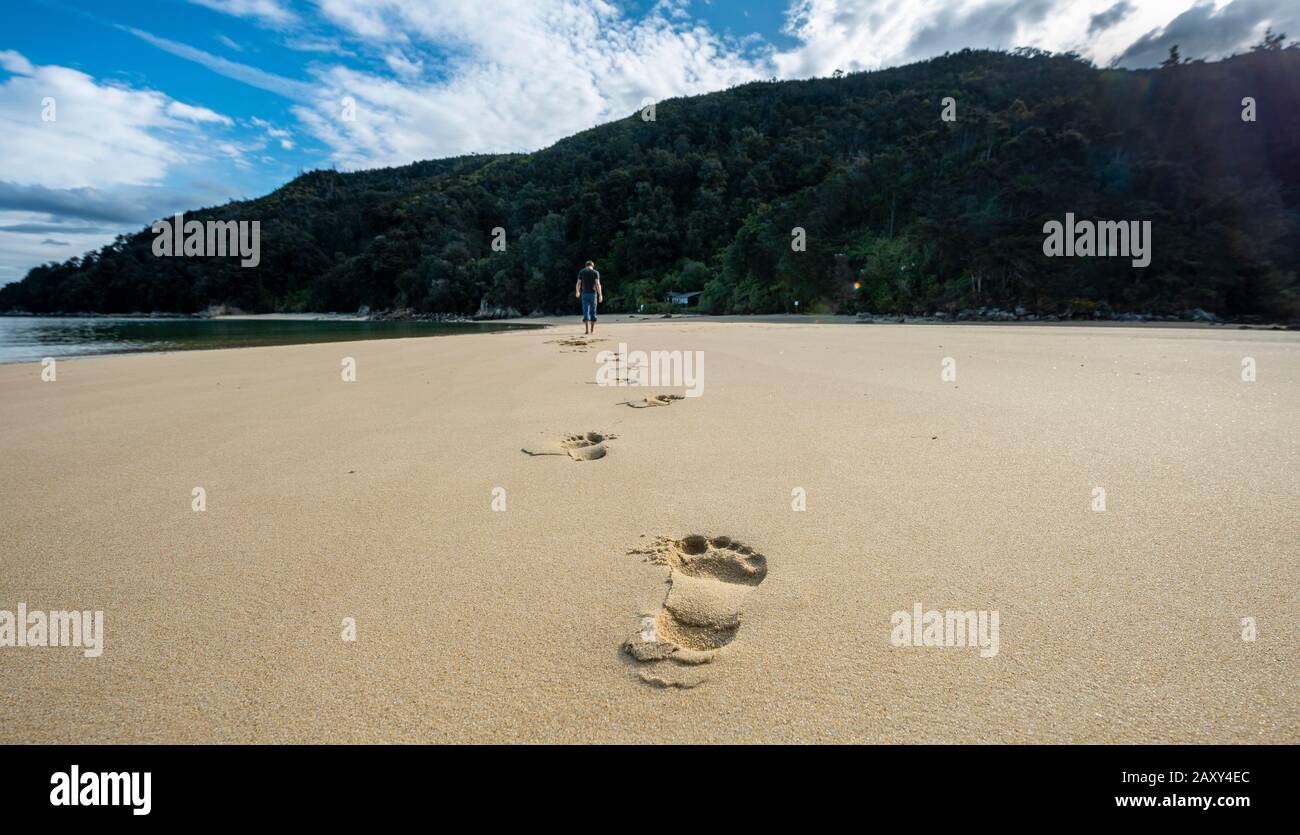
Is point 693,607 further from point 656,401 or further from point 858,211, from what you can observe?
point 858,211

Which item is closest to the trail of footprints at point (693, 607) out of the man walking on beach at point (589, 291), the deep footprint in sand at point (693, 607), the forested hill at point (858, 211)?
the deep footprint in sand at point (693, 607)

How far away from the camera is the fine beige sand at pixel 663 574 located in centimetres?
114

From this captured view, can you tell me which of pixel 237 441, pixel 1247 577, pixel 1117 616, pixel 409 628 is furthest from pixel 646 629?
pixel 237 441

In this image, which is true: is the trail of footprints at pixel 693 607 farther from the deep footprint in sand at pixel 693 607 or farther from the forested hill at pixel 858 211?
the forested hill at pixel 858 211

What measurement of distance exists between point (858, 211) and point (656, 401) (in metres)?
34.6

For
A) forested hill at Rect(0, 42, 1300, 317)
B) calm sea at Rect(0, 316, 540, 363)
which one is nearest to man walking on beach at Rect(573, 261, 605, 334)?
calm sea at Rect(0, 316, 540, 363)

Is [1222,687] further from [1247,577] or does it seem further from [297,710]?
[297,710]

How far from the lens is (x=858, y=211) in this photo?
111ft

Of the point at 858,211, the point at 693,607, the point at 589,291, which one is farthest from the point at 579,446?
the point at 858,211

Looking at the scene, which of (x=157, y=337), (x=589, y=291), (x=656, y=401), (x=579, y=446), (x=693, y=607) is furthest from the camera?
(x=157, y=337)

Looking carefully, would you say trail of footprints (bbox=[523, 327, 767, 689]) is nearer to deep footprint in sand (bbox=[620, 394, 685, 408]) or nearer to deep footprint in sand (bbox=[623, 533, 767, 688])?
deep footprint in sand (bbox=[623, 533, 767, 688])

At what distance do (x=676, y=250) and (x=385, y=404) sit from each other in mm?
41978

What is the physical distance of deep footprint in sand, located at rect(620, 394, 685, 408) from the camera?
169 inches

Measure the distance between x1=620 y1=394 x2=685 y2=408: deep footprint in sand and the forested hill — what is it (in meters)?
22.5
